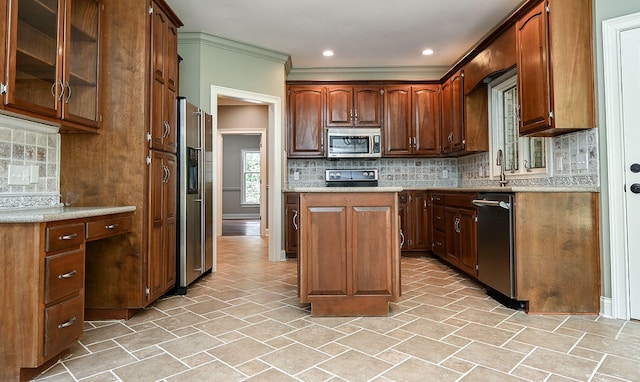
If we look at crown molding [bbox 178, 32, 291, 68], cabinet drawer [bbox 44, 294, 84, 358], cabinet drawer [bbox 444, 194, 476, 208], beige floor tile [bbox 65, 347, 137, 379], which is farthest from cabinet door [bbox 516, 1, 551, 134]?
cabinet drawer [bbox 44, 294, 84, 358]

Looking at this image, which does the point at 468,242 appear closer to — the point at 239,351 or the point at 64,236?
the point at 239,351

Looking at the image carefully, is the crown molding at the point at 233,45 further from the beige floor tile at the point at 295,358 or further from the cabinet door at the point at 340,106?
the beige floor tile at the point at 295,358

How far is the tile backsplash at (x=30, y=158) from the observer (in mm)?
2223

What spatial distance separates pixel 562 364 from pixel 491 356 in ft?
1.09

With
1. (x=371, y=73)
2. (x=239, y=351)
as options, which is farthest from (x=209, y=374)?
(x=371, y=73)

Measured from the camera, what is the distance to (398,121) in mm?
5371

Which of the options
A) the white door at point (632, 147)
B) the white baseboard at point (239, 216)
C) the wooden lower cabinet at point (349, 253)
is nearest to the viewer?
the white door at point (632, 147)

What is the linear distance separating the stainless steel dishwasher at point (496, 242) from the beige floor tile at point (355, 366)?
4.67ft

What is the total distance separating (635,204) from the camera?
100 inches

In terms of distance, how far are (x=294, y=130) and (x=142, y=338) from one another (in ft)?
11.6

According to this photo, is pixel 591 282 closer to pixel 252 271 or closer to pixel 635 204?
pixel 635 204

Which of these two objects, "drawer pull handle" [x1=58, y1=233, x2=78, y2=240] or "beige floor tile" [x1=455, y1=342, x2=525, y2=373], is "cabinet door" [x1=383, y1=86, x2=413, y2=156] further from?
"drawer pull handle" [x1=58, y1=233, x2=78, y2=240]

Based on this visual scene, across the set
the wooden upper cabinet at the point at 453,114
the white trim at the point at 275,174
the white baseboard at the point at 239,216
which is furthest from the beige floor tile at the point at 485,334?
the white baseboard at the point at 239,216

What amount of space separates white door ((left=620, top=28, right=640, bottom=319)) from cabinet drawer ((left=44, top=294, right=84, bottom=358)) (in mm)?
3478
